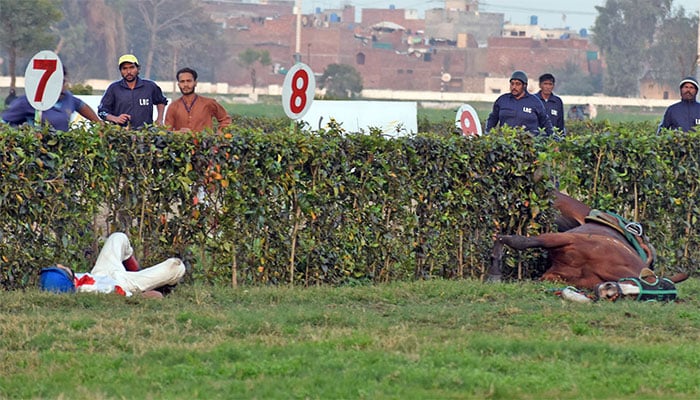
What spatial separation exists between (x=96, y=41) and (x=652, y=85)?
50.4 meters

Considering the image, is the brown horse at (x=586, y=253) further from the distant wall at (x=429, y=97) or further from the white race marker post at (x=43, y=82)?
the distant wall at (x=429, y=97)

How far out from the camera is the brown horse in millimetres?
10570

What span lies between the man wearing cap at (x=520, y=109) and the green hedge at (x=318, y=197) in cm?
204

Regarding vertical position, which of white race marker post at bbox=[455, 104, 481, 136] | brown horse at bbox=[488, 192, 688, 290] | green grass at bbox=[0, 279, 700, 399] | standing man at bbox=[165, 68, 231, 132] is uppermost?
standing man at bbox=[165, 68, 231, 132]

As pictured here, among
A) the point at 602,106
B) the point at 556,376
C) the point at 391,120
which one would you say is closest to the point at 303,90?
the point at 556,376

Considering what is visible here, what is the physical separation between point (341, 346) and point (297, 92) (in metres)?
4.74

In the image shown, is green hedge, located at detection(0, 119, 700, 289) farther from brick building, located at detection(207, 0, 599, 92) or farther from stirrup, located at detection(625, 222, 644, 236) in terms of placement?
brick building, located at detection(207, 0, 599, 92)

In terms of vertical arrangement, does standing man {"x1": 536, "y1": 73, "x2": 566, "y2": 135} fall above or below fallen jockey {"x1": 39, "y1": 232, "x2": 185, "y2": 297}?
above

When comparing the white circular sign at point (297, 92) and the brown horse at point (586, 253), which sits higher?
the white circular sign at point (297, 92)

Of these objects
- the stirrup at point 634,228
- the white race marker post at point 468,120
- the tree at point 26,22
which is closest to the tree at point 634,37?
the tree at point 26,22

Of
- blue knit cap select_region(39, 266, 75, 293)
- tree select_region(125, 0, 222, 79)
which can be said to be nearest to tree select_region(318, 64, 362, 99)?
tree select_region(125, 0, 222, 79)

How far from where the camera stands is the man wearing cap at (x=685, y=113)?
14.3 meters

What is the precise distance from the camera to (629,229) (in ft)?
35.8

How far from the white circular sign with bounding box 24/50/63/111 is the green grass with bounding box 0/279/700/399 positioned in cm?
254
